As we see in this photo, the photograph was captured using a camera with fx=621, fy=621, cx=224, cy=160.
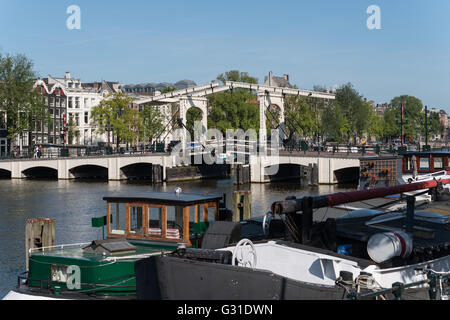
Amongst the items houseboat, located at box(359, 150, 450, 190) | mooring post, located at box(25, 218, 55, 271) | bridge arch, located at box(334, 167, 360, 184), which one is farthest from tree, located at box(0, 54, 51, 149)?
mooring post, located at box(25, 218, 55, 271)

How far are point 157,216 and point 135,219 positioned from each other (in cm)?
51

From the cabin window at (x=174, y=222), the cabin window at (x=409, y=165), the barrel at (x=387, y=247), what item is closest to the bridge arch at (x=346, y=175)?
the cabin window at (x=409, y=165)

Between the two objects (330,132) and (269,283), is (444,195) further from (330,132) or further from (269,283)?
(330,132)

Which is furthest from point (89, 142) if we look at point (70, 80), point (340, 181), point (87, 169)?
point (340, 181)

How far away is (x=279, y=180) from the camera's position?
51500mm

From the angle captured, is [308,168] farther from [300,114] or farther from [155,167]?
[300,114]

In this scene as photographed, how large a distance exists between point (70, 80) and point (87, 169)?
37103 millimetres

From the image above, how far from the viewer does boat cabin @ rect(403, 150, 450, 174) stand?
24.9m

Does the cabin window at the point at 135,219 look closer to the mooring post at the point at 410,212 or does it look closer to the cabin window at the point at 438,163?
the mooring post at the point at 410,212

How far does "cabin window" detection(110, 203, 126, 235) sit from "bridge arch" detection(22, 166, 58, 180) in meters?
43.8

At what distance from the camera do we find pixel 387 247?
10312mm

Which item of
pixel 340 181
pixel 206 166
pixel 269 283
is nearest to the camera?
Result: pixel 269 283

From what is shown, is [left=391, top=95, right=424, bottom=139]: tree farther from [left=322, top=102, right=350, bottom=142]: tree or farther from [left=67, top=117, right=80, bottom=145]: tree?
[left=67, top=117, right=80, bottom=145]: tree

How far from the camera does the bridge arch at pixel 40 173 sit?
56750mm
